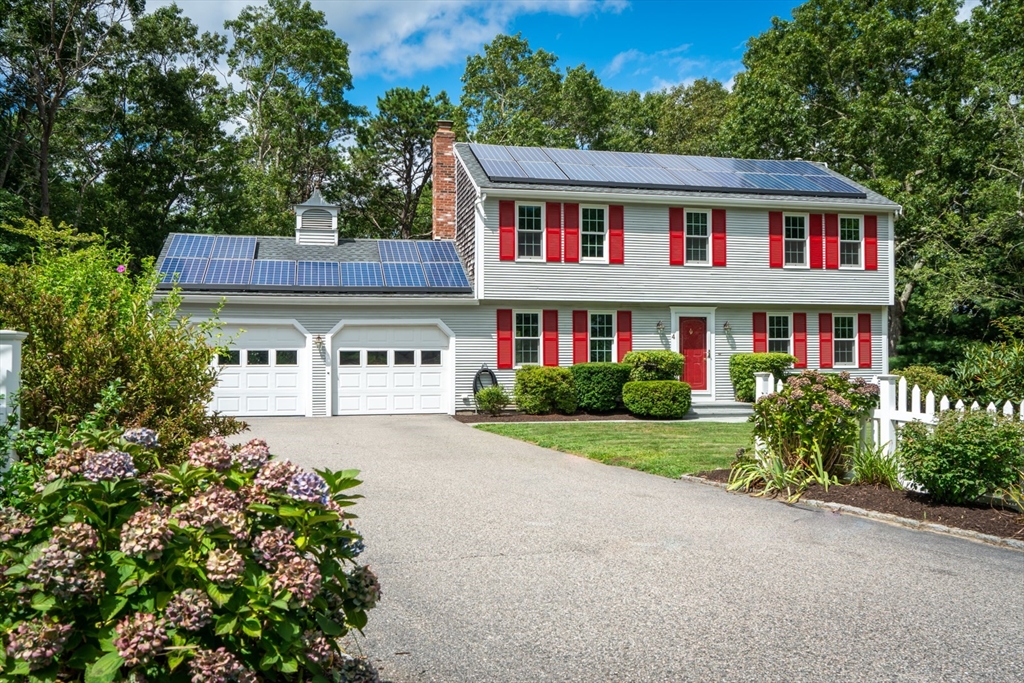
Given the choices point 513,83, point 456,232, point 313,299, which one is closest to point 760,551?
point 313,299

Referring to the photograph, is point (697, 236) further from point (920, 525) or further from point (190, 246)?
point (920, 525)

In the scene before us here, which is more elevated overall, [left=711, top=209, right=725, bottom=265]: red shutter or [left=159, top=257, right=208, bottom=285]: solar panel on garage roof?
[left=711, top=209, right=725, bottom=265]: red shutter

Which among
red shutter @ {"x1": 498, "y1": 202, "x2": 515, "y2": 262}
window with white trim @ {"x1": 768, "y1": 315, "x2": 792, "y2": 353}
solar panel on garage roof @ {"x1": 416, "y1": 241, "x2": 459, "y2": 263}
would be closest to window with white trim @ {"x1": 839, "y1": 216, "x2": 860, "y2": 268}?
window with white trim @ {"x1": 768, "y1": 315, "x2": 792, "y2": 353}

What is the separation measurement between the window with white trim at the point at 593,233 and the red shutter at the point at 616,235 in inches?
7.7

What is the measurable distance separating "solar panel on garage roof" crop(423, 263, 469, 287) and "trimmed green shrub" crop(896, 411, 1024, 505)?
14.0 metres

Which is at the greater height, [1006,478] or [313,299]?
[313,299]

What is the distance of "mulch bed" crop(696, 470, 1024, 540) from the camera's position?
6797mm

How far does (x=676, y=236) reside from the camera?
69.4 ft

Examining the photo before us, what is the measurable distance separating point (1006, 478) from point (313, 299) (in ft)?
50.5

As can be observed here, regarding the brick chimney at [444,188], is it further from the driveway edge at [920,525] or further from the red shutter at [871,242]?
the driveway edge at [920,525]

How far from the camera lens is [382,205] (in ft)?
119

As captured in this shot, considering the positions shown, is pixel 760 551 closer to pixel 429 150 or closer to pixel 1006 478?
pixel 1006 478

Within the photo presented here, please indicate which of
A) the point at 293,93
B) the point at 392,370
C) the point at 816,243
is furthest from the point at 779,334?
the point at 293,93

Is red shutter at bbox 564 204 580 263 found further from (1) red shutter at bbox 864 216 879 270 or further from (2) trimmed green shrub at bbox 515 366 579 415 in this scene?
(1) red shutter at bbox 864 216 879 270
